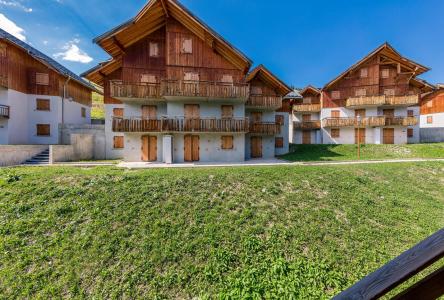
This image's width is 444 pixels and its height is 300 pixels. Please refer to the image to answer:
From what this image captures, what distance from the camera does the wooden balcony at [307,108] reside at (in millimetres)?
32219

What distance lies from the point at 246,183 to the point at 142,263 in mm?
6030

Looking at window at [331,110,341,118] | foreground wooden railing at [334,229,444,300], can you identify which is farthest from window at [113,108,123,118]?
window at [331,110,341,118]

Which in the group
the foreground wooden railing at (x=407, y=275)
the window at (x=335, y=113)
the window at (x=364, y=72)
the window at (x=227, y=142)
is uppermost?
the window at (x=364, y=72)

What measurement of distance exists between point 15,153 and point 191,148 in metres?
14.5

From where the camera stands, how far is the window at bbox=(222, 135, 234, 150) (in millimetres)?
19656

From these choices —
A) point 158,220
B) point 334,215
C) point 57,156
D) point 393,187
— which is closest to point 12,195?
point 158,220

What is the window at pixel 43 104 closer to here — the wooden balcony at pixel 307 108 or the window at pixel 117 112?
the window at pixel 117 112

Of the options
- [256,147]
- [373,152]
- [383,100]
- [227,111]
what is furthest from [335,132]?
[227,111]

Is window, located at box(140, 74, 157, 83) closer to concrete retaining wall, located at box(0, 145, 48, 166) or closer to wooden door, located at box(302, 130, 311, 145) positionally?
concrete retaining wall, located at box(0, 145, 48, 166)

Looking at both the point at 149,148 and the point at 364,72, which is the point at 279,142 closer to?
the point at 149,148

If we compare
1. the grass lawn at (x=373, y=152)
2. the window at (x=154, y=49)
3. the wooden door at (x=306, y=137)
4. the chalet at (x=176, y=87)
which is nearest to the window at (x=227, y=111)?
the chalet at (x=176, y=87)

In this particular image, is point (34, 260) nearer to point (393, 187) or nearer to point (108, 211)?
point (108, 211)

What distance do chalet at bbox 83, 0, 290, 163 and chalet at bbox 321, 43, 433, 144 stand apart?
61.1 ft

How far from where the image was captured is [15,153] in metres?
16.8
